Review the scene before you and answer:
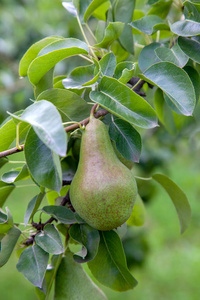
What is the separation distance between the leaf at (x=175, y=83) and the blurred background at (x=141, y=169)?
3.32 ft

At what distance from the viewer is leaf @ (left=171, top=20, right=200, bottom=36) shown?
85 centimetres

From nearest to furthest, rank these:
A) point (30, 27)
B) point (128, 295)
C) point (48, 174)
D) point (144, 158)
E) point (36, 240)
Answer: point (48, 174), point (36, 240), point (144, 158), point (30, 27), point (128, 295)

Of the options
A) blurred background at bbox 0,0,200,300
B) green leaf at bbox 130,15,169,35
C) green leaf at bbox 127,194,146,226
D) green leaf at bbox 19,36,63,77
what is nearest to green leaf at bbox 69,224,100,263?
green leaf at bbox 127,194,146,226

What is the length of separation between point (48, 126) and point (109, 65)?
0.92 ft

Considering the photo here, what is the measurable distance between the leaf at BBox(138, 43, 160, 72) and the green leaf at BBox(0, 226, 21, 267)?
0.47 meters

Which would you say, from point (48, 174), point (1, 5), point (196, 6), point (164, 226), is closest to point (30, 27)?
point (1, 5)

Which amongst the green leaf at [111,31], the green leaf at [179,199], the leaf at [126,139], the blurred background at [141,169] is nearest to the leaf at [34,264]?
the leaf at [126,139]

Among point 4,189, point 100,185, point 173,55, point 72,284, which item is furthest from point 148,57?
Result: point 72,284

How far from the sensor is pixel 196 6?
0.88 m

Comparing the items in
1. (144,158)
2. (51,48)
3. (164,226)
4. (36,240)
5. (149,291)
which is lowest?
(164,226)

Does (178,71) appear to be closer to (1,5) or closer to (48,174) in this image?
(48,174)

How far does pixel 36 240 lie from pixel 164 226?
11.0 ft

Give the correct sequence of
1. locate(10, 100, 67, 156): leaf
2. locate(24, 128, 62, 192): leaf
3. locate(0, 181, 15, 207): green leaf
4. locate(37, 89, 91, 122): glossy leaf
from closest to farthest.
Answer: locate(10, 100, 67, 156): leaf, locate(24, 128, 62, 192): leaf, locate(37, 89, 91, 122): glossy leaf, locate(0, 181, 15, 207): green leaf

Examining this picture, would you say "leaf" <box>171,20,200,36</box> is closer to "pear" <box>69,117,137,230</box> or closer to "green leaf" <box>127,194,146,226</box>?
"pear" <box>69,117,137,230</box>
